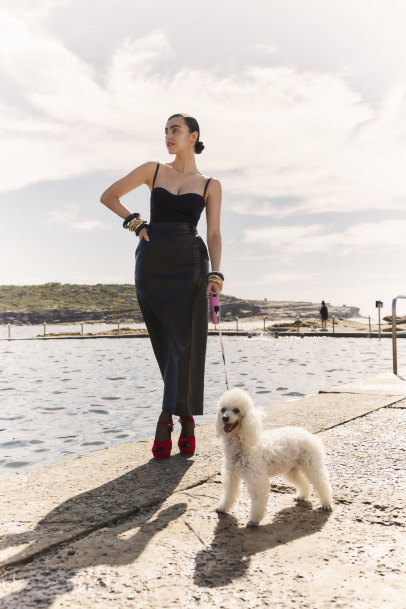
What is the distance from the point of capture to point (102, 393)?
28.2 ft

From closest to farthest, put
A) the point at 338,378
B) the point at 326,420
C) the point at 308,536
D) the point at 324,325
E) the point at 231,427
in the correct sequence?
the point at 308,536, the point at 231,427, the point at 326,420, the point at 338,378, the point at 324,325

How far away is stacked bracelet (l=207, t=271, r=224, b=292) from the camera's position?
11.1ft

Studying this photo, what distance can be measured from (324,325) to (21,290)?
106058mm

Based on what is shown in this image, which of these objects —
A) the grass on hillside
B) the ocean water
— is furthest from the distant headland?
the ocean water

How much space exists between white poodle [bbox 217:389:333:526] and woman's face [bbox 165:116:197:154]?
1812 millimetres

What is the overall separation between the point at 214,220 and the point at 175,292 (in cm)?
59

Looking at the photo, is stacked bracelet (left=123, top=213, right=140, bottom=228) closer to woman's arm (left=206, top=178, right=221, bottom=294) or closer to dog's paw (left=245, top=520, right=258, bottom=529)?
woman's arm (left=206, top=178, right=221, bottom=294)

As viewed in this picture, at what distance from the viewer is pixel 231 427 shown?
97.8 inches

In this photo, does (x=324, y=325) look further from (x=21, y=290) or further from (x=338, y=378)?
(x=21, y=290)

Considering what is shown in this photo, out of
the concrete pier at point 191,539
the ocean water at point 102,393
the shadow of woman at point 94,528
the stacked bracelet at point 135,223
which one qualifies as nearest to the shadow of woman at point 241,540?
the concrete pier at point 191,539

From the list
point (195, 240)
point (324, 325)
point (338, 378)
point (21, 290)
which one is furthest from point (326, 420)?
point (21, 290)

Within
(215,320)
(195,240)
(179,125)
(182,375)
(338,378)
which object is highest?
(179,125)

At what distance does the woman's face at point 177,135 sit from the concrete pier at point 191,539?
2038mm

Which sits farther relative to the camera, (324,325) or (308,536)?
(324,325)
